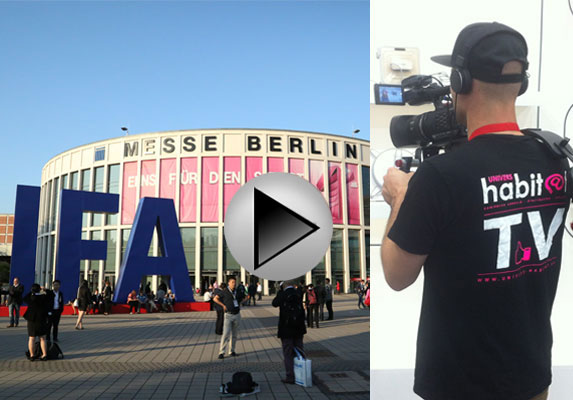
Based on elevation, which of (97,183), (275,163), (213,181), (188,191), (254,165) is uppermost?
(275,163)

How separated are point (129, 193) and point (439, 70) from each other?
43.7m

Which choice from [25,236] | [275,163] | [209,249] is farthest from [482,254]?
[275,163]

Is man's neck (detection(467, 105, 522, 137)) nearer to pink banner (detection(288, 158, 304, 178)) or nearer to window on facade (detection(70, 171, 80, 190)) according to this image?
pink banner (detection(288, 158, 304, 178))

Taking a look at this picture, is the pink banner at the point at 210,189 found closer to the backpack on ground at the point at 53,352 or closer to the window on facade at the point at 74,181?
the window on facade at the point at 74,181

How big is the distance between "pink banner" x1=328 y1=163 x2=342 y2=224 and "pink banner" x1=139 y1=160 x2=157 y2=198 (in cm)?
1556

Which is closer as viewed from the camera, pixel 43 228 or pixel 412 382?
pixel 412 382

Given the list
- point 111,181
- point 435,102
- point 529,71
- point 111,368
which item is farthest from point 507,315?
point 111,181

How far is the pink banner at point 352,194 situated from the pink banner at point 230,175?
1003 cm

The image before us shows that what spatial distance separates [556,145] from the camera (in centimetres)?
425

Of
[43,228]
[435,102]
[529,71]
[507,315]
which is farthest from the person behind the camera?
[43,228]

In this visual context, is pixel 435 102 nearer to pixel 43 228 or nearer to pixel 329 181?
pixel 329 181

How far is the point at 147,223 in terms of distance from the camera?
76.1 ft

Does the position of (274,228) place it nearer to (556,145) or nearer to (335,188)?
(556,145)

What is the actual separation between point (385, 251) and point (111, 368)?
663 cm
